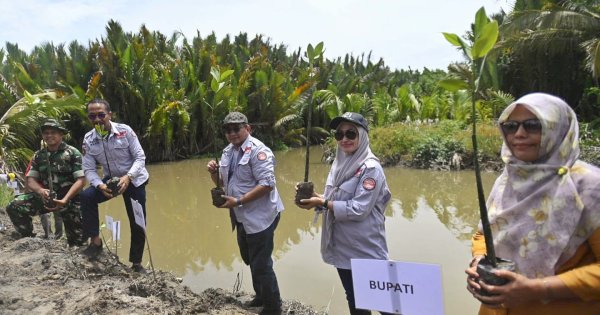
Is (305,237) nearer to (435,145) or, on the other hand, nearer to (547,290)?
(547,290)

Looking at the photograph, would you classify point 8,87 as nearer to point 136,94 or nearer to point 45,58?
A: point 136,94

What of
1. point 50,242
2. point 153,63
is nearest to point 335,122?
point 50,242

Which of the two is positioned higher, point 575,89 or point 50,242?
point 575,89

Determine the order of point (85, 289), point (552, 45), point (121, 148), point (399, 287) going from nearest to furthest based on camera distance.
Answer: point (399, 287) → point (85, 289) → point (121, 148) → point (552, 45)

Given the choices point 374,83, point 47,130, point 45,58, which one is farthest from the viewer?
point 374,83

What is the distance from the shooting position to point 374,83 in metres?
24.5

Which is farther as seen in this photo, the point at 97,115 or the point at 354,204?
the point at 97,115

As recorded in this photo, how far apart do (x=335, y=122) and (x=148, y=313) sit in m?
1.85

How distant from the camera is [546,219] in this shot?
4.70ft

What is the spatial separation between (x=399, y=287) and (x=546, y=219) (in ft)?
2.51

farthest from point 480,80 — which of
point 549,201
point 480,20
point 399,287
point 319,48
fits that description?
point 319,48

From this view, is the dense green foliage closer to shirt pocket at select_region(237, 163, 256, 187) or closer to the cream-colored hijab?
shirt pocket at select_region(237, 163, 256, 187)

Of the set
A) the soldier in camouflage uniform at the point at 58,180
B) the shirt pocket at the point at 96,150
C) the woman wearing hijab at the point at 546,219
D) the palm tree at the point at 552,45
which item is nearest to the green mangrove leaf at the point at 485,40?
the woman wearing hijab at the point at 546,219

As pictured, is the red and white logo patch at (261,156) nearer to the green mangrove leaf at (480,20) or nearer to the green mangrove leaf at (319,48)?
the green mangrove leaf at (319,48)
